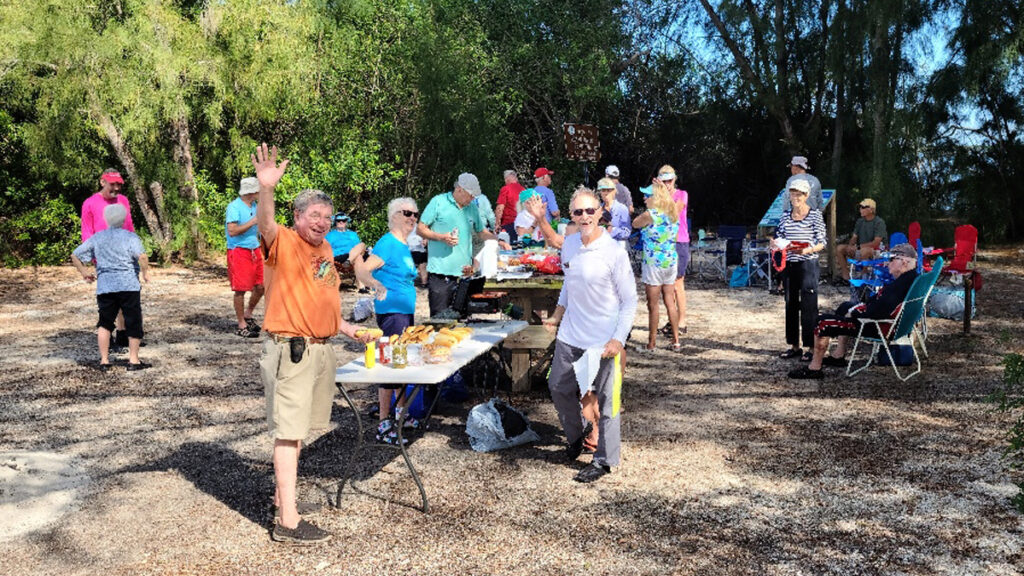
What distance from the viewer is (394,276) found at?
6160 millimetres

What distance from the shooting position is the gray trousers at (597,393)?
17.2 ft

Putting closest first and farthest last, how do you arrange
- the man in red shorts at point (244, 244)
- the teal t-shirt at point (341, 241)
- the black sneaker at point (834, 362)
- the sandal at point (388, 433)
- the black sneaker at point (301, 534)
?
1. the black sneaker at point (301, 534)
2. the sandal at point (388, 433)
3. the black sneaker at point (834, 362)
4. the man in red shorts at point (244, 244)
5. the teal t-shirt at point (341, 241)

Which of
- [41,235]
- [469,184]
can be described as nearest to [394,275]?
[469,184]

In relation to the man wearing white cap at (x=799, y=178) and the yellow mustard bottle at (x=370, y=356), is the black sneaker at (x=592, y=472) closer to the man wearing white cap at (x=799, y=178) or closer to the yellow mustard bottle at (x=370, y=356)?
the yellow mustard bottle at (x=370, y=356)

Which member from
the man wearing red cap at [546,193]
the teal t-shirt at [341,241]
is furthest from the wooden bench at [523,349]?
the man wearing red cap at [546,193]

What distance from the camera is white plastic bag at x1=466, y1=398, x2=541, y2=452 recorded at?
5.92m

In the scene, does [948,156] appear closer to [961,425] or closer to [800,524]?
[961,425]

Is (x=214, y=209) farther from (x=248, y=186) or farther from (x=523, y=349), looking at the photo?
(x=523, y=349)

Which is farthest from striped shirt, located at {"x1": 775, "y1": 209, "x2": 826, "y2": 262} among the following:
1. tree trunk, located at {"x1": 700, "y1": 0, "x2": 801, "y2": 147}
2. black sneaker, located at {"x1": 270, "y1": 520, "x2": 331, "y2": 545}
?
tree trunk, located at {"x1": 700, "y1": 0, "x2": 801, "y2": 147}

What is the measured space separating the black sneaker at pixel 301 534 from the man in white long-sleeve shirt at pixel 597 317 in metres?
1.61

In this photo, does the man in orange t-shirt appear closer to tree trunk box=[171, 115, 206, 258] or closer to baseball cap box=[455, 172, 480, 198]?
baseball cap box=[455, 172, 480, 198]

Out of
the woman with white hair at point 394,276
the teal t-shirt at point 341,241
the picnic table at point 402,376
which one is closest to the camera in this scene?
the picnic table at point 402,376

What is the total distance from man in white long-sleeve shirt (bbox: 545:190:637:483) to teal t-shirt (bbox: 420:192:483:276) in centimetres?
190

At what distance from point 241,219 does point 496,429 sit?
5030mm
